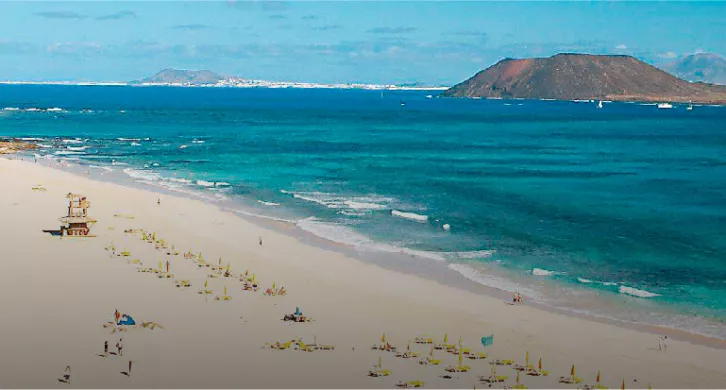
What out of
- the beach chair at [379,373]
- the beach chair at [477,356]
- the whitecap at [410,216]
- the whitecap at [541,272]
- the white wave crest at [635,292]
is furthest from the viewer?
the whitecap at [410,216]

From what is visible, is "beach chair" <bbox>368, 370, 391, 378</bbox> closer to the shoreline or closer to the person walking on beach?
the person walking on beach

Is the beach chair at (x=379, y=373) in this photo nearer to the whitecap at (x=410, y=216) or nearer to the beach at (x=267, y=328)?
the beach at (x=267, y=328)

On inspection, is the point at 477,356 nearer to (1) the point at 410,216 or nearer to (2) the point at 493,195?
(1) the point at 410,216

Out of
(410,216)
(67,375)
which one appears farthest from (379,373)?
(410,216)

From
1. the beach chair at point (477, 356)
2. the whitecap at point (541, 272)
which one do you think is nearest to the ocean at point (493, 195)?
the whitecap at point (541, 272)

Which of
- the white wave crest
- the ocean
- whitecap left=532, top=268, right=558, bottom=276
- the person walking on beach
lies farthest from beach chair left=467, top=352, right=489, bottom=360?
whitecap left=532, top=268, right=558, bottom=276

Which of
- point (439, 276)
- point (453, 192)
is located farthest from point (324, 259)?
point (453, 192)

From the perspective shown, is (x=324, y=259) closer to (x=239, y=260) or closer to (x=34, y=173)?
(x=239, y=260)
